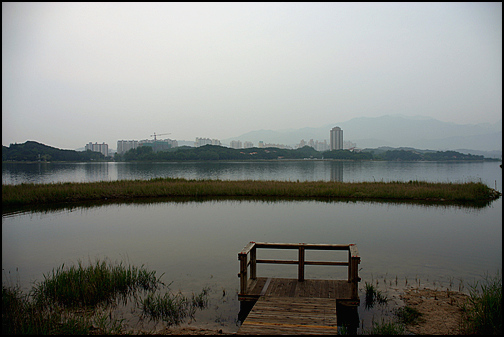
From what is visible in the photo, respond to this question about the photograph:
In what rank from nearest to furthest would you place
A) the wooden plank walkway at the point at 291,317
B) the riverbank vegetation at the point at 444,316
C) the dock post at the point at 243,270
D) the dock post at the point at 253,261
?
the wooden plank walkway at the point at 291,317, the riverbank vegetation at the point at 444,316, the dock post at the point at 243,270, the dock post at the point at 253,261

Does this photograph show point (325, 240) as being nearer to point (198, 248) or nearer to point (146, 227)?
point (198, 248)

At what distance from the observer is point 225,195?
80.0ft

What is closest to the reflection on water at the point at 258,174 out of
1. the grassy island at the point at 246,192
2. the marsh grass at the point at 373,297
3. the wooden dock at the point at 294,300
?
the grassy island at the point at 246,192

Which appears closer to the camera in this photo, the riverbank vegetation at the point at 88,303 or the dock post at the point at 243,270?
the riverbank vegetation at the point at 88,303

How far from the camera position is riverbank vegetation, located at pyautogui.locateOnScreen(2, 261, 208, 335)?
5383 millimetres

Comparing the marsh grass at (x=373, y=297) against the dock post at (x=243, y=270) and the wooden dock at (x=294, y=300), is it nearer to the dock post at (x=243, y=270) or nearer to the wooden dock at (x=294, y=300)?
the wooden dock at (x=294, y=300)

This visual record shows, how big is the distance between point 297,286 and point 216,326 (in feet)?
5.74

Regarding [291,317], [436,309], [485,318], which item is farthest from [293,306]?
[485,318]

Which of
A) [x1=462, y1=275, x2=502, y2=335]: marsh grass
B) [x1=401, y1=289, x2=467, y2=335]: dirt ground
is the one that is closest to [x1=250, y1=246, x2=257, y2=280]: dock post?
[x1=401, y1=289, x2=467, y2=335]: dirt ground

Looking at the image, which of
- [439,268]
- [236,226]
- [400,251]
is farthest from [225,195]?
[439,268]

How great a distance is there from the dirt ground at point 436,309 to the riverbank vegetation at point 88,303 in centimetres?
379

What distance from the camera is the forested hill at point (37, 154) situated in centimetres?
9681

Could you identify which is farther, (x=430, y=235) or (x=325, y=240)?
(x=430, y=235)

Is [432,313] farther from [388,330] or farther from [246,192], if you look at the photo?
[246,192]
